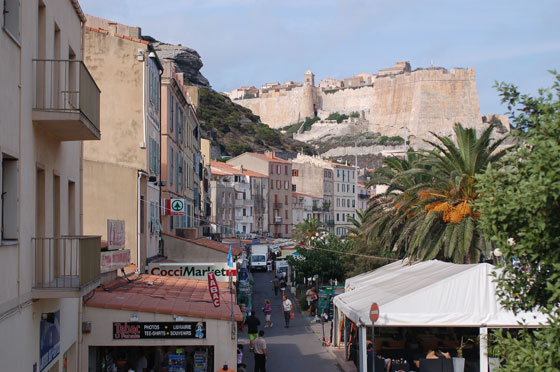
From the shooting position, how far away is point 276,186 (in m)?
95.9

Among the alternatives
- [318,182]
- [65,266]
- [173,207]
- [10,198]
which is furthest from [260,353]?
[318,182]

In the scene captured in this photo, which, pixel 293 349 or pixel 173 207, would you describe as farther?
pixel 173 207


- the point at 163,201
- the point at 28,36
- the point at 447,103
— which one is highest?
the point at 447,103

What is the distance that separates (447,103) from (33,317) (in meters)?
157

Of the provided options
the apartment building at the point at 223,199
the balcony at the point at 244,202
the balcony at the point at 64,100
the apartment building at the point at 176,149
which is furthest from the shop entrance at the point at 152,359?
the balcony at the point at 244,202

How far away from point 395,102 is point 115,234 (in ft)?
513

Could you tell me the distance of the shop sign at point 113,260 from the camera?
1650 centimetres

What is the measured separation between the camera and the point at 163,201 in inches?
1123

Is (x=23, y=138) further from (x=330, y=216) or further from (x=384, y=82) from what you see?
(x=384, y=82)

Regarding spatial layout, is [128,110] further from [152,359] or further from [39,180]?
[39,180]

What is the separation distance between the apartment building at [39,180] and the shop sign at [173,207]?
15464 mm

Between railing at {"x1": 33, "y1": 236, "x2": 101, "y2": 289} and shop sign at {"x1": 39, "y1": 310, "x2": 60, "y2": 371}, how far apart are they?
0.65 m

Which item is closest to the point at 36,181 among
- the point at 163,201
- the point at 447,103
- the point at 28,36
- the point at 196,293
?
the point at 28,36

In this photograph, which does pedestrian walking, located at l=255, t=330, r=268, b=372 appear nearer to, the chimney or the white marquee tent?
the white marquee tent
